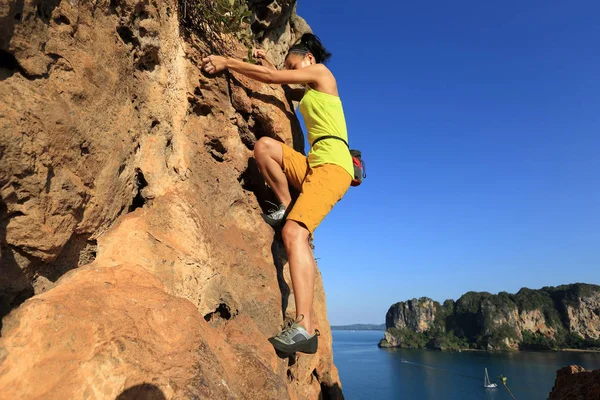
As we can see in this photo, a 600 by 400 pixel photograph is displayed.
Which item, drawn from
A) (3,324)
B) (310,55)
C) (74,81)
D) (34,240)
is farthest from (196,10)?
(3,324)

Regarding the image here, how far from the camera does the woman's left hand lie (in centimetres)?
416

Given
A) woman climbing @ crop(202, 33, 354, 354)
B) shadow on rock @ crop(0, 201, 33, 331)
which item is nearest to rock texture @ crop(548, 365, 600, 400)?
woman climbing @ crop(202, 33, 354, 354)

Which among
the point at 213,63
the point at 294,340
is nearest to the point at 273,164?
the point at 213,63

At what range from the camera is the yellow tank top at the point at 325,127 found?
3.97 m

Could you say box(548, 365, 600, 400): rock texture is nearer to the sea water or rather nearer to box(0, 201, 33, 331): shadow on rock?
box(0, 201, 33, 331): shadow on rock

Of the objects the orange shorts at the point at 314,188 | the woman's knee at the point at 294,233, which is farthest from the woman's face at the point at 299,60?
the woman's knee at the point at 294,233

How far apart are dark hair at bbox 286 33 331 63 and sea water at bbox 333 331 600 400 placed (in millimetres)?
60355

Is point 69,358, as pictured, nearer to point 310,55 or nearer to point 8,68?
point 8,68

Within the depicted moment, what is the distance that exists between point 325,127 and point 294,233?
142cm

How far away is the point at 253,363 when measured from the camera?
274cm

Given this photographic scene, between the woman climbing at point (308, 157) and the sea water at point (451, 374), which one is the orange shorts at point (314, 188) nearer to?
the woman climbing at point (308, 157)

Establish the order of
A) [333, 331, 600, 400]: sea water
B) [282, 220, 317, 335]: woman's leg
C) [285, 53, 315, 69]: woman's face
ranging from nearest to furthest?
[282, 220, 317, 335]: woman's leg → [285, 53, 315, 69]: woman's face → [333, 331, 600, 400]: sea water

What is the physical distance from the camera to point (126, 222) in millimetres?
2918

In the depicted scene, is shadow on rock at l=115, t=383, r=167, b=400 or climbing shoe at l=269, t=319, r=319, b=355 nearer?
shadow on rock at l=115, t=383, r=167, b=400
